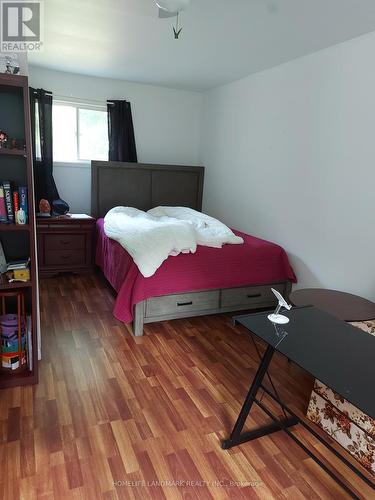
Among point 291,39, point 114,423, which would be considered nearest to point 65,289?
point 114,423

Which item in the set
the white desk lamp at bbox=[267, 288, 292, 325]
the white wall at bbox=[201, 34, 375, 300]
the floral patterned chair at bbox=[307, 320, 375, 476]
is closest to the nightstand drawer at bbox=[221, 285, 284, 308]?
the white wall at bbox=[201, 34, 375, 300]

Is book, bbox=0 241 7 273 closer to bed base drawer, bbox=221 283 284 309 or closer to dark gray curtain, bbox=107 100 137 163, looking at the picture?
bed base drawer, bbox=221 283 284 309

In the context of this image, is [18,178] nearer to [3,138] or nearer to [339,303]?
[3,138]

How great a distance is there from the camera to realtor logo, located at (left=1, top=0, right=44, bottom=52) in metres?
2.03

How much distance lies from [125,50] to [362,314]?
9.81 ft

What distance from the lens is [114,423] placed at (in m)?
1.87

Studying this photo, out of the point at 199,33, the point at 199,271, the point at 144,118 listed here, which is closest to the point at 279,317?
the point at 199,271

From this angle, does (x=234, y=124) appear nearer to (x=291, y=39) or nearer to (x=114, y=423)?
(x=291, y=39)

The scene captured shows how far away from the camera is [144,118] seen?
4691 mm

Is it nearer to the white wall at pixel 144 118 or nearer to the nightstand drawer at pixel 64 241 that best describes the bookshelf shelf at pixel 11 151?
the nightstand drawer at pixel 64 241

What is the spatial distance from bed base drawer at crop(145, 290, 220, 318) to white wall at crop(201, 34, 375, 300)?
903 mm

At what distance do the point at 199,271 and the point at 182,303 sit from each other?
0.32 m

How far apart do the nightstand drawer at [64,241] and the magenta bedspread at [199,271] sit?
664 mm

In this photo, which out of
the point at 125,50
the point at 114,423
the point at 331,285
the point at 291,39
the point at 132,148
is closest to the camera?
the point at 114,423
